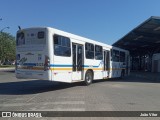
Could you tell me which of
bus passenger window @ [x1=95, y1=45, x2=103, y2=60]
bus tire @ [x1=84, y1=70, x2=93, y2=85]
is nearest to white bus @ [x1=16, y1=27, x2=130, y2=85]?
bus tire @ [x1=84, y1=70, x2=93, y2=85]

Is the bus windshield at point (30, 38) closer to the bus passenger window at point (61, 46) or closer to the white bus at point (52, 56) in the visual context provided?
the white bus at point (52, 56)

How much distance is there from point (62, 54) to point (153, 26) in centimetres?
1786

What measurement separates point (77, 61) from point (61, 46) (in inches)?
88.3

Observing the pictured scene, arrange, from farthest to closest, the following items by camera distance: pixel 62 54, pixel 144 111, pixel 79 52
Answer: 1. pixel 79 52
2. pixel 62 54
3. pixel 144 111

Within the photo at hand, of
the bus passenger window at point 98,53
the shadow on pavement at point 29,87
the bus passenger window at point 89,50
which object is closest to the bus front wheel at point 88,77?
the shadow on pavement at point 29,87

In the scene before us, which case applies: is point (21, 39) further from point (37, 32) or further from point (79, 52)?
point (79, 52)

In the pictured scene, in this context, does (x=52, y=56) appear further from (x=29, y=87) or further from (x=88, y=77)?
(x=88, y=77)

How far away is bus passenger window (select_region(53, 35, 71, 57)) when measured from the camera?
14.9 meters

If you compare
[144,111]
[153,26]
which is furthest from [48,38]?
[153,26]

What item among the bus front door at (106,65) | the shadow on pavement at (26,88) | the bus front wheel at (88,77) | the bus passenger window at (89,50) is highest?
the bus passenger window at (89,50)

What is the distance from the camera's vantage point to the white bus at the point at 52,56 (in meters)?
14.4

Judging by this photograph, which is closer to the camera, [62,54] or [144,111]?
[144,111]

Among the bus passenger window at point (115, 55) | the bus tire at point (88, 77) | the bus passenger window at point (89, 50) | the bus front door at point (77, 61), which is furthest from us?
the bus passenger window at point (115, 55)

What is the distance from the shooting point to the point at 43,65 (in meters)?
14.3
